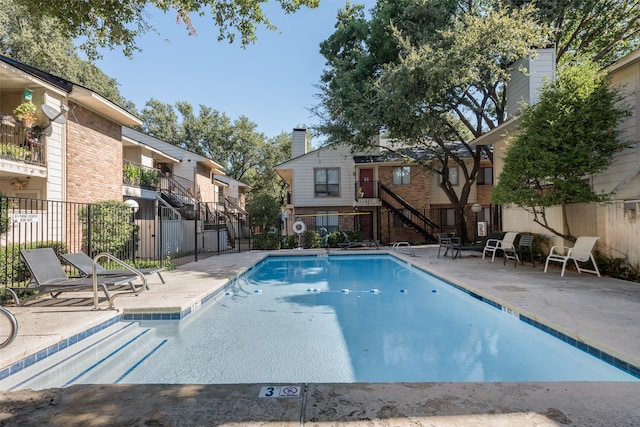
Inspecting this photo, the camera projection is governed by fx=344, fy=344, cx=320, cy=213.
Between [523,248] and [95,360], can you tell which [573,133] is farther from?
[95,360]

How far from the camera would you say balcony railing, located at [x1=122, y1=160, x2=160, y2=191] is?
52.0ft

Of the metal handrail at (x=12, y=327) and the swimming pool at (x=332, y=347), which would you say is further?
the swimming pool at (x=332, y=347)

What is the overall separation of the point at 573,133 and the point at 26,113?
14.0 m

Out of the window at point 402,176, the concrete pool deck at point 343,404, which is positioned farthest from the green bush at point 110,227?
the window at point 402,176

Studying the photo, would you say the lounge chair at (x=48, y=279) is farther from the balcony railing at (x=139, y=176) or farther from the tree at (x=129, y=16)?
the balcony railing at (x=139, y=176)

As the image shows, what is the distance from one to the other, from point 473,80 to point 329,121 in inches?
272

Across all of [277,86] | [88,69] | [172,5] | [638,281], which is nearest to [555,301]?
[638,281]

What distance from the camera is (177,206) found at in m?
19.0

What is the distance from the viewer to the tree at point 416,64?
1311 cm

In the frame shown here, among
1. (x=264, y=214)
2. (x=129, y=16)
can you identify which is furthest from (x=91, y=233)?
(x=264, y=214)

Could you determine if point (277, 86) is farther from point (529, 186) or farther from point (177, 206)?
point (529, 186)

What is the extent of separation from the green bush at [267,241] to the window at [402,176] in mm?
8963

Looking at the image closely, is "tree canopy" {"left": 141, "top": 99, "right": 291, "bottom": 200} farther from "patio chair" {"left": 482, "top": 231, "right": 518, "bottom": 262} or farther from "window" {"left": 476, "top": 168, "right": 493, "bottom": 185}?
"patio chair" {"left": 482, "top": 231, "right": 518, "bottom": 262}

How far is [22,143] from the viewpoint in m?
9.65
